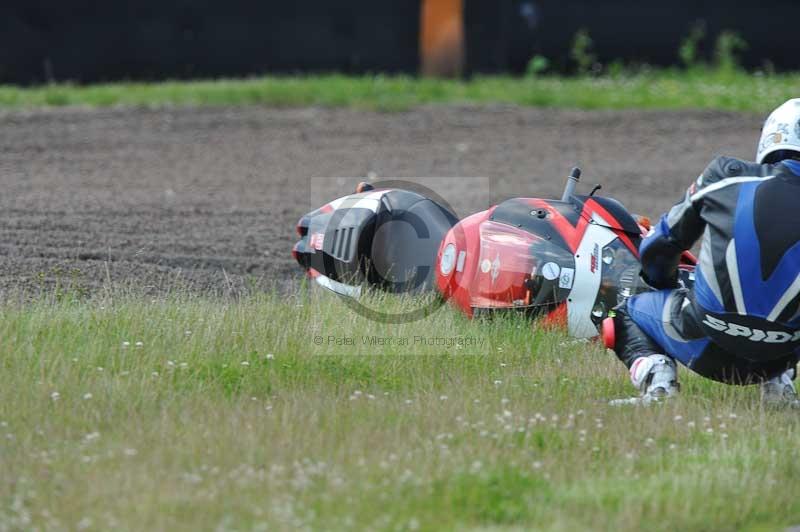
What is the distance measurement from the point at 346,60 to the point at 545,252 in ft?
39.6

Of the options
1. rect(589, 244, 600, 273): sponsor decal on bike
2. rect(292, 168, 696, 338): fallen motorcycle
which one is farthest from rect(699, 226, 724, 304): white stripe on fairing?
rect(589, 244, 600, 273): sponsor decal on bike

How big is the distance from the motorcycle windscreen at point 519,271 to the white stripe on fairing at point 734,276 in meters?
1.33

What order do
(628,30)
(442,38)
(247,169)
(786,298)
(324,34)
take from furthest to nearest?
(628,30)
(442,38)
(324,34)
(247,169)
(786,298)

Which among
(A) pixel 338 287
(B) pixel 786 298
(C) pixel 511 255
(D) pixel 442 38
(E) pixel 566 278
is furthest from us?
(D) pixel 442 38

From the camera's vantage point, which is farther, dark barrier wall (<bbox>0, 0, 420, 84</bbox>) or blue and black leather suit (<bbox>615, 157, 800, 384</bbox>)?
dark barrier wall (<bbox>0, 0, 420, 84</bbox>)

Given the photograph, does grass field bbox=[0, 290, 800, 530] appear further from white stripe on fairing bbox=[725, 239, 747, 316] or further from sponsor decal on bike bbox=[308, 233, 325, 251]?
sponsor decal on bike bbox=[308, 233, 325, 251]

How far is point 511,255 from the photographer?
675 cm

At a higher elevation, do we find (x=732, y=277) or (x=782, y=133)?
(x=782, y=133)

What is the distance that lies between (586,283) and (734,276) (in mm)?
1323

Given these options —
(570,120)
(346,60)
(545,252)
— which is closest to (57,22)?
(346,60)
